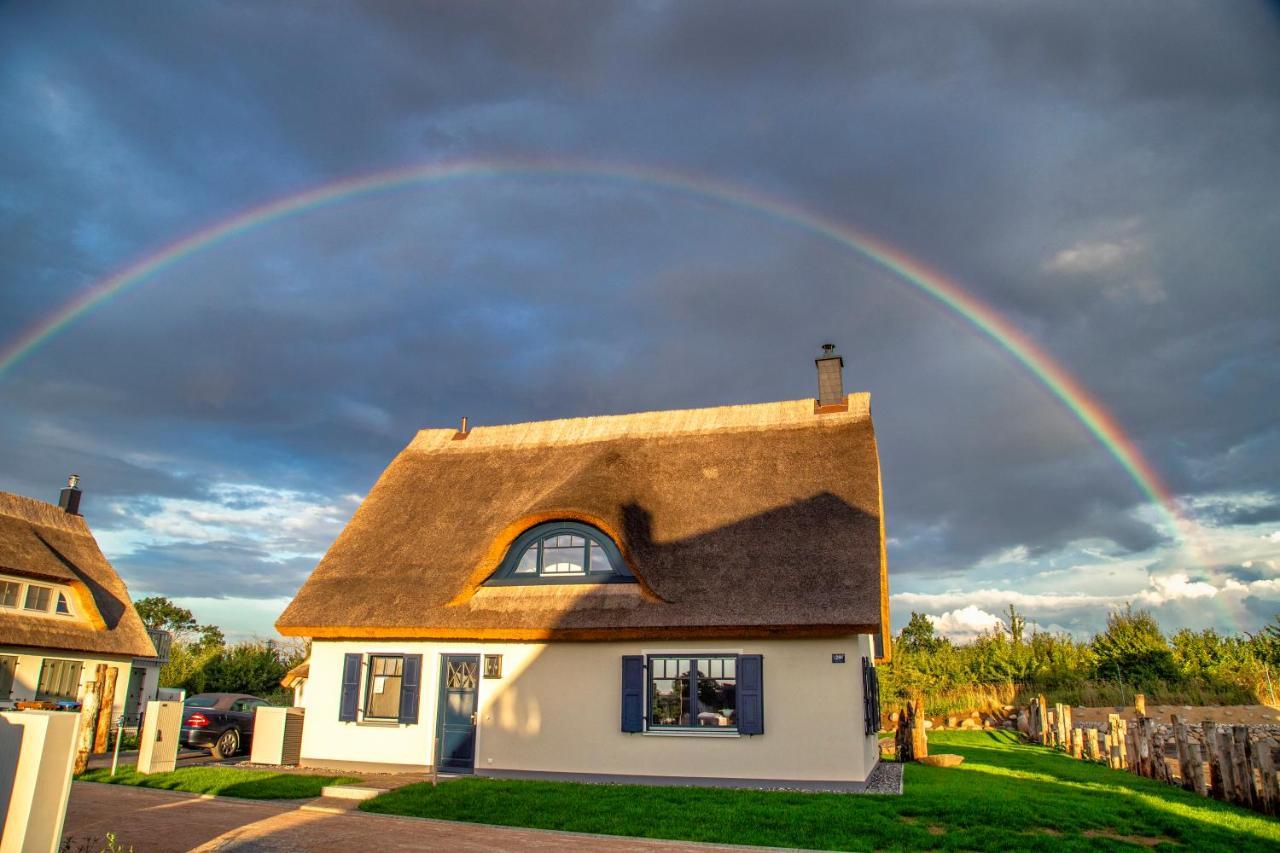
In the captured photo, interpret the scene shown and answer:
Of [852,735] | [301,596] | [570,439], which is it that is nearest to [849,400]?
[570,439]

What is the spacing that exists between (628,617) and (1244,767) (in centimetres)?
835

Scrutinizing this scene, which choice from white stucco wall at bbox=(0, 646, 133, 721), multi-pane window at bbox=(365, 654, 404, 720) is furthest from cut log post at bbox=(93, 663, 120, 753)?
multi-pane window at bbox=(365, 654, 404, 720)

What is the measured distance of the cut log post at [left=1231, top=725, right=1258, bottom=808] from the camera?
405 inches

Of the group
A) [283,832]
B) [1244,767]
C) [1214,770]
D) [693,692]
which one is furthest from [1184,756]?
[283,832]

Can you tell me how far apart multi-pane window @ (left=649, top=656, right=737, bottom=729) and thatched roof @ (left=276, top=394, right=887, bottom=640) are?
2.06 ft

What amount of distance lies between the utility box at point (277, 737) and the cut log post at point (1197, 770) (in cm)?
1432

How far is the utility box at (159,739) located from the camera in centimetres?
1297

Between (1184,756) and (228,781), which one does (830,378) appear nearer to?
(1184,756)

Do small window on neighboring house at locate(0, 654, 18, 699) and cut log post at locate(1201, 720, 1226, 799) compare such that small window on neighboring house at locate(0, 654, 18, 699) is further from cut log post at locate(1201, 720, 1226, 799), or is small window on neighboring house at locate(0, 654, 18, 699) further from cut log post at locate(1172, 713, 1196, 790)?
cut log post at locate(1201, 720, 1226, 799)

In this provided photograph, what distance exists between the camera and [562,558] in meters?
14.5

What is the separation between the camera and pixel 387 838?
8.28 metres

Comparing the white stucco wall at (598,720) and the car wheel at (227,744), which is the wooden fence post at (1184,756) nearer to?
the white stucco wall at (598,720)

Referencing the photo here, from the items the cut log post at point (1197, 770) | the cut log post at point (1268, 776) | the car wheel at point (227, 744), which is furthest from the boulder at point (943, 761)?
the car wheel at point (227, 744)

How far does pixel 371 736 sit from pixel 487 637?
119 inches
